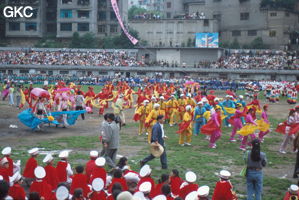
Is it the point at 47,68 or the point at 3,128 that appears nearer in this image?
the point at 3,128

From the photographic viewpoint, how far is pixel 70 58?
5725 cm

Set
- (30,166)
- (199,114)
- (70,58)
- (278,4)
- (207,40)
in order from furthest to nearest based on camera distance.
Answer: (278,4) < (70,58) < (207,40) < (199,114) < (30,166)

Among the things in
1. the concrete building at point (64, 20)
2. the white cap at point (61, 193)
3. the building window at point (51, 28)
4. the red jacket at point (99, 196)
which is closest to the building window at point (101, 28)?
the concrete building at point (64, 20)

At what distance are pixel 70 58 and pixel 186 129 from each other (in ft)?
144

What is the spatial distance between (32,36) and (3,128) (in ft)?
168

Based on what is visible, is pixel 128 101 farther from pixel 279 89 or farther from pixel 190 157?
pixel 279 89

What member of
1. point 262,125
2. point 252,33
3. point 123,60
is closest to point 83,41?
point 123,60

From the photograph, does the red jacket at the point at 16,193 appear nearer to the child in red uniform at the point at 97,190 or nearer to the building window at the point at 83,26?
the child in red uniform at the point at 97,190

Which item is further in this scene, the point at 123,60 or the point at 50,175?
the point at 123,60

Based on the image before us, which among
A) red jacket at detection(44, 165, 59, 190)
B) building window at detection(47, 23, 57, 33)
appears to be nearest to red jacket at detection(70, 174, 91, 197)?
red jacket at detection(44, 165, 59, 190)

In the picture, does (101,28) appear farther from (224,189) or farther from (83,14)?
(224,189)

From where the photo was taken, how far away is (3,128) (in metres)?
19.5

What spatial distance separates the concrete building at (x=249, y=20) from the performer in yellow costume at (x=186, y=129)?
159 ft

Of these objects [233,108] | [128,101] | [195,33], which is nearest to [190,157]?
[233,108]
